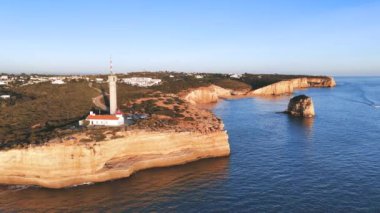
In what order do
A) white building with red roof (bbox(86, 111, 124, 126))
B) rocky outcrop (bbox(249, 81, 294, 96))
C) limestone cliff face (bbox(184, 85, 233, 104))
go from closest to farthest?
white building with red roof (bbox(86, 111, 124, 126)) → limestone cliff face (bbox(184, 85, 233, 104)) → rocky outcrop (bbox(249, 81, 294, 96))

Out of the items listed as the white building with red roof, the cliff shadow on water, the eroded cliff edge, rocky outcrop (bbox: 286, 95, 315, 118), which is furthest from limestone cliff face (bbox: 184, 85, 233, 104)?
the cliff shadow on water

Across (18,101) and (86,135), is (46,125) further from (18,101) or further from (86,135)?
(18,101)

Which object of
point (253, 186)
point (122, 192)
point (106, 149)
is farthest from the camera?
point (106, 149)

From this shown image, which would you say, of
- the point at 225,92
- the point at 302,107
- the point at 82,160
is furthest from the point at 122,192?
the point at 225,92

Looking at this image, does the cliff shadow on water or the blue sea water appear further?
the cliff shadow on water

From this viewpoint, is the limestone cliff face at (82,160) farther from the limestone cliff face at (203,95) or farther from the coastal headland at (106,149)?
the limestone cliff face at (203,95)

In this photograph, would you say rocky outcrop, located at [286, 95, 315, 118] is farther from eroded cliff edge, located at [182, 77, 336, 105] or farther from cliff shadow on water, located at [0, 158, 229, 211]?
cliff shadow on water, located at [0, 158, 229, 211]

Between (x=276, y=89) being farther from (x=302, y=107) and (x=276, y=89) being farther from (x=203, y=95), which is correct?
(x=302, y=107)
